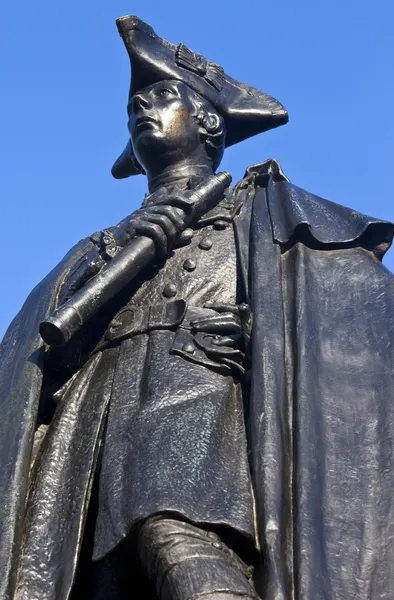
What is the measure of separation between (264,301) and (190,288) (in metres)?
0.62

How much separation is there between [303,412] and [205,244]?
61.5 inches

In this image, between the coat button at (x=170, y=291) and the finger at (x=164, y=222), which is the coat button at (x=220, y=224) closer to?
the finger at (x=164, y=222)

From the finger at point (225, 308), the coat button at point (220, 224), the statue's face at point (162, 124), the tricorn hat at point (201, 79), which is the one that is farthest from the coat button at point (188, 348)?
the tricorn hat at point (201, 79)

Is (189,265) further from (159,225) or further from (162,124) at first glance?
(162,124)

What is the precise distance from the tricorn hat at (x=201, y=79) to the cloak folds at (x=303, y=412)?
1036mm

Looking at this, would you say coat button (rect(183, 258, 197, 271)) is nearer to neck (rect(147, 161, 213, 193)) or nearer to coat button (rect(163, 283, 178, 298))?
coat button (rect(163, 283, 178, 298))

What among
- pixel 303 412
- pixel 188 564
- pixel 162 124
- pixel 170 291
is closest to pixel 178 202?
pixel 170 291

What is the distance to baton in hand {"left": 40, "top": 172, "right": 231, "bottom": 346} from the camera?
256 inches

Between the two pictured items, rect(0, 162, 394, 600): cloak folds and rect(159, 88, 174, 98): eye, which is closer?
rect(0, 162, 394, 600): cloak folds

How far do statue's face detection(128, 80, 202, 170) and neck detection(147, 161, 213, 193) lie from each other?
58mm

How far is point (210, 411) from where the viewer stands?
241 inches

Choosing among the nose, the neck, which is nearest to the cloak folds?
the neck

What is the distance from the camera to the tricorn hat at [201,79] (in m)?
8.01

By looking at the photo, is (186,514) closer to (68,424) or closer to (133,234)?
(68,424)
